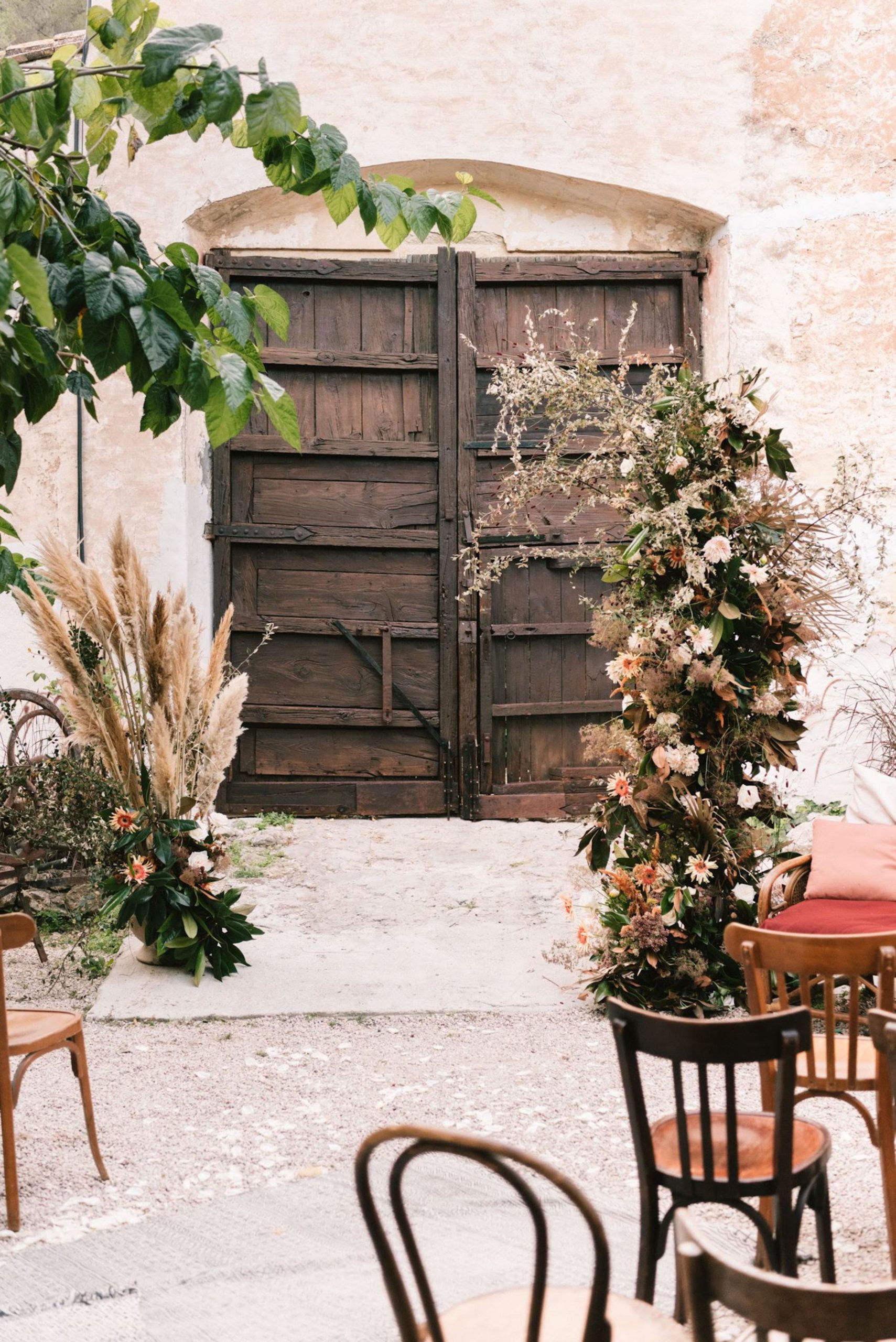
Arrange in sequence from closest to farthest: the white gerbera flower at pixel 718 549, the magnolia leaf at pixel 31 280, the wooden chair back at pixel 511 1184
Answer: the wooden chair back at pixel 511 1184, the magnolia leaf at pixel 31 280, the white gerbera flower at pixel 718 549

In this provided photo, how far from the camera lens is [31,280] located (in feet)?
5.01

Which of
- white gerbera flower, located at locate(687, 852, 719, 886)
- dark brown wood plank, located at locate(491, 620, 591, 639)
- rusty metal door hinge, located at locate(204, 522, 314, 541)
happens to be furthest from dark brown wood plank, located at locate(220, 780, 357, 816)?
white gerbera flower, located at locate(687, 852, 719, 886)

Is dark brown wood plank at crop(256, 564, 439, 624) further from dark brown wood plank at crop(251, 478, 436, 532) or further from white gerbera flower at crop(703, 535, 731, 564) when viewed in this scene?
white gerbera flower at crop(703, 535, 731, 564)

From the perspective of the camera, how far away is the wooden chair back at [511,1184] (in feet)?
4.29

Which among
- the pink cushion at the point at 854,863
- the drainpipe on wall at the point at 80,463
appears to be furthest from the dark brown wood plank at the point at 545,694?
the pink cushion at the point at 854,863

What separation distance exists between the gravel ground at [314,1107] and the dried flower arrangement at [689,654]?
41cm

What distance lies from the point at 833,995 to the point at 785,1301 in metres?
1.31

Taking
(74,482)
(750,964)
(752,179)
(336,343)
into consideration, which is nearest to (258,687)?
(74,482)

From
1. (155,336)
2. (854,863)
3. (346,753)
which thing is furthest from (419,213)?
(346,753)

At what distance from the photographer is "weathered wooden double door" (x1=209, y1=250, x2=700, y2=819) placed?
675 centimetres

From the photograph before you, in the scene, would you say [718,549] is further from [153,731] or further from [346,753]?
[346,753]

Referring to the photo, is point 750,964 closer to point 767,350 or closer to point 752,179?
point 767,350

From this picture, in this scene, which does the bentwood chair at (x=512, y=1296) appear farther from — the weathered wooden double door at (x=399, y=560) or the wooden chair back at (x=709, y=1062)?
the weathered wooden double door at (x=399, y=560)

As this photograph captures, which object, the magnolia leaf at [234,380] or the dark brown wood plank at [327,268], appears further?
the dark brown wood plank at [327,268]
